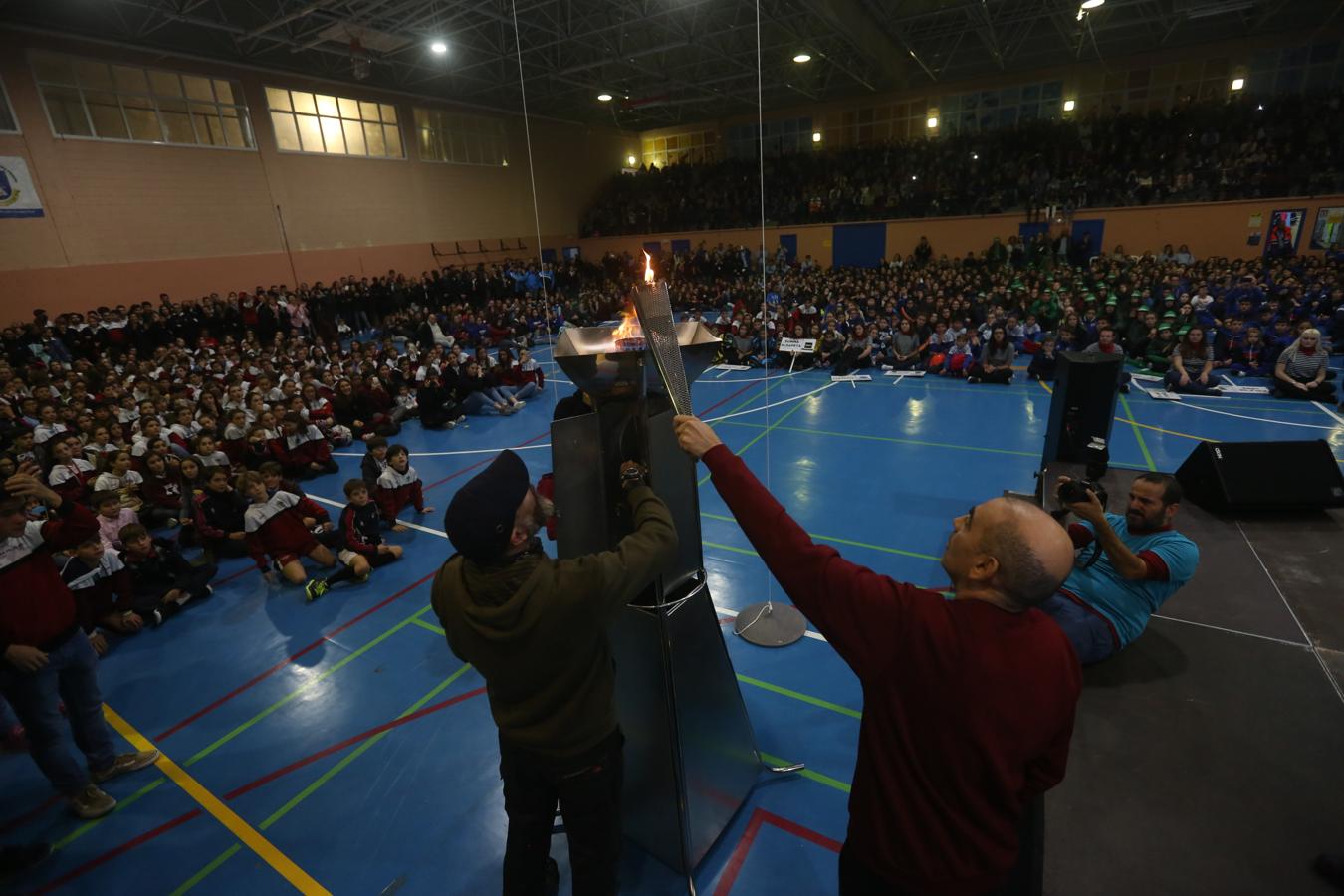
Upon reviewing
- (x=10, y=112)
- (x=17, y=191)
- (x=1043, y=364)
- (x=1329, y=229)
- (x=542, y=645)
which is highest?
(x=10, y=112)

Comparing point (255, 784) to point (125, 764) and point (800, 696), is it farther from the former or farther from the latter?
point (800, 696)

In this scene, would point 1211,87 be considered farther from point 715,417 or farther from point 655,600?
point 655,600

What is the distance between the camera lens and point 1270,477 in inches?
185

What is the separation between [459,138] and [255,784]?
87.7 feet

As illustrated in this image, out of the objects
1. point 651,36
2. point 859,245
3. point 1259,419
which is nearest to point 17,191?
point 651,36

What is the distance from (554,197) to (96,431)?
24.3 meters

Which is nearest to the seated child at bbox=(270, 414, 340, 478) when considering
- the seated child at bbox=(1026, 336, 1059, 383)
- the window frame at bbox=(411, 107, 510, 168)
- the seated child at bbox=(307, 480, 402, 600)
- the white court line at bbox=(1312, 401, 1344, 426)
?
the seated child at bbox=(307, 480, 402, 600)

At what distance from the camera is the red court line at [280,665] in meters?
4.16

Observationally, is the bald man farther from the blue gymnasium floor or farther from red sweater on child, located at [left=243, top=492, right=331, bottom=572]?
red sweater on child, located at [left=243, top=492, right=331, bottom=572]

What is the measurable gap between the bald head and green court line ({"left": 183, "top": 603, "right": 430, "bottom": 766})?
15.5 feet

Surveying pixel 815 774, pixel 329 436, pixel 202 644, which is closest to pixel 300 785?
pixel 202 644

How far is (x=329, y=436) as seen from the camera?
973cm

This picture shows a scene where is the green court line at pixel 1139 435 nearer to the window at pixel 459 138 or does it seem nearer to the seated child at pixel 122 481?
the seated child at pixel 122 481

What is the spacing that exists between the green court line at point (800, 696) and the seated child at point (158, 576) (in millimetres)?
5089
